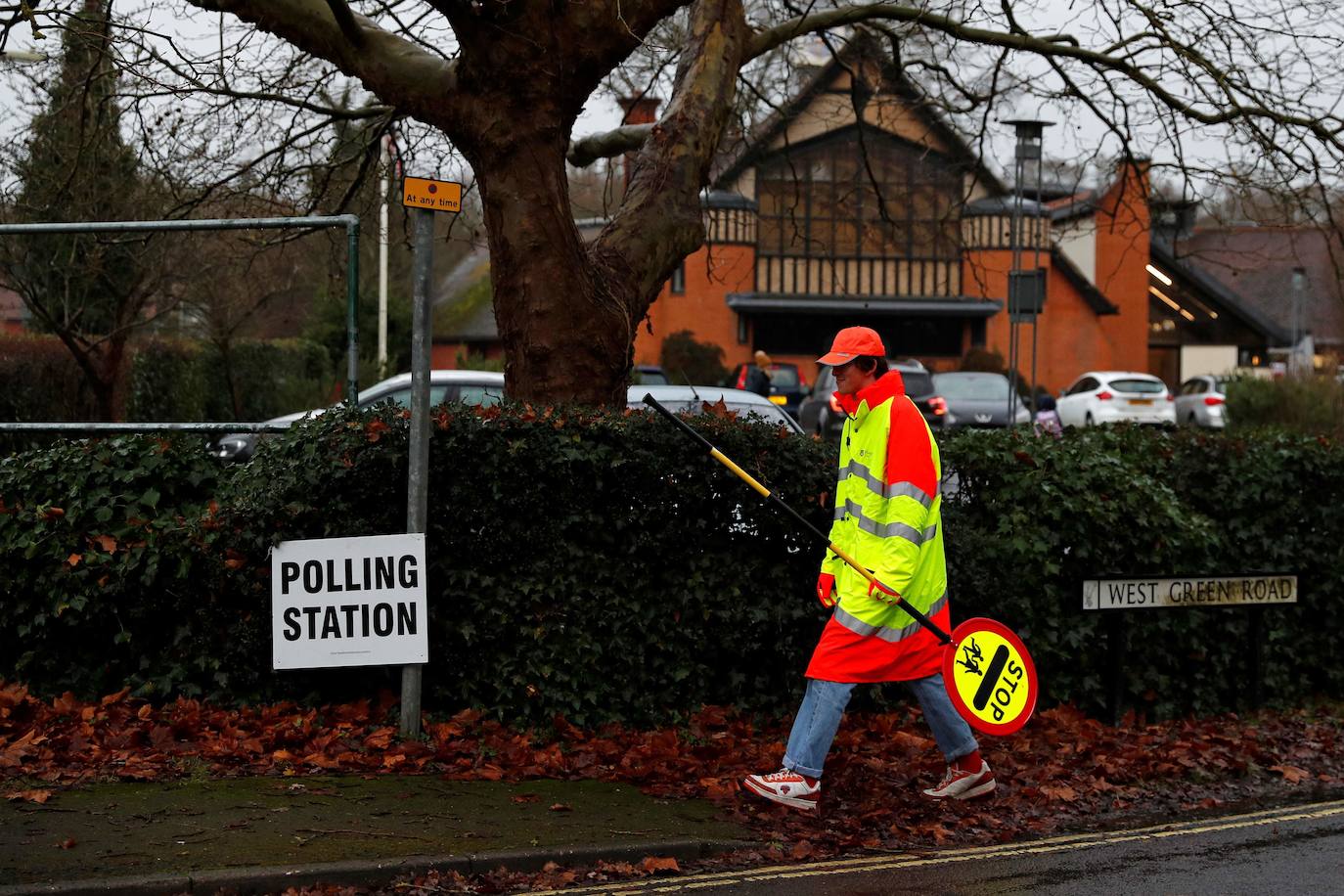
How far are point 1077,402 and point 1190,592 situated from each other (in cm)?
3048

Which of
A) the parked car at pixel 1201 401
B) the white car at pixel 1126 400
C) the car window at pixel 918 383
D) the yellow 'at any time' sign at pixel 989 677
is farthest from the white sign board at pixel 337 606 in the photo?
the parked car at pixel 1201 401

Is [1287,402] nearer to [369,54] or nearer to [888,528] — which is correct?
[369,54]

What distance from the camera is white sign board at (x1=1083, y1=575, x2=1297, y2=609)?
859 centimetres

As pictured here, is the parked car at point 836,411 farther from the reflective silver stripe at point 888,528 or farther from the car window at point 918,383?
the reflective silver stripe at point 888,528

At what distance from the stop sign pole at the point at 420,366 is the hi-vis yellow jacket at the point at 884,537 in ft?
6.38

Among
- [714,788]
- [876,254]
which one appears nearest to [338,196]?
[714,788]

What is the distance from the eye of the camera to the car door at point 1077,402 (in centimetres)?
3816

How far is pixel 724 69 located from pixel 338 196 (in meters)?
5.43

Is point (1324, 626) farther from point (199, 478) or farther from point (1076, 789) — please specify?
point (199, 478)

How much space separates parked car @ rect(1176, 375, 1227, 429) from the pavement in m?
33.8

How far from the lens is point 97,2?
10.9m

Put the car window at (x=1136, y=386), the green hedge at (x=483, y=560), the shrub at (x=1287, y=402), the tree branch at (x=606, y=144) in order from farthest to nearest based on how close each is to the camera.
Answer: the car window at (x=1136, y=386), the shrub at (x=1287, y=402), the tree branch at (x=606, y=144), the green hedge at (x=483, y=560)

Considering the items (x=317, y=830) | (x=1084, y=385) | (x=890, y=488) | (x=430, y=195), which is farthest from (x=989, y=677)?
(x=1084, y=385)

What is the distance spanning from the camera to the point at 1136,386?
1474 inches
